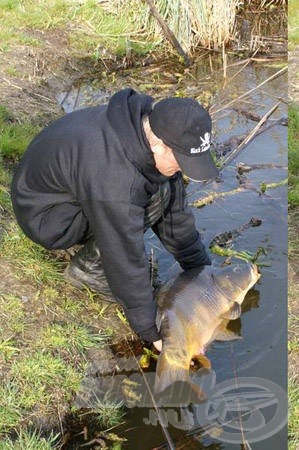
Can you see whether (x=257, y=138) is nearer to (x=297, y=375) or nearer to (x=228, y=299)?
(x=228, y=299)

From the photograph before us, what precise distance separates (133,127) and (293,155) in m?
2.70

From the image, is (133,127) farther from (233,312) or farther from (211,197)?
(211,197)

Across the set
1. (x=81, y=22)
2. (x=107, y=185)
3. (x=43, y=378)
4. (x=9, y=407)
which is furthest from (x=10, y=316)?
(x=81, y=22)

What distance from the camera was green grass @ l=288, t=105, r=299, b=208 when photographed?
5.29 meters

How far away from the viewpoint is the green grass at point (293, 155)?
5293 mm

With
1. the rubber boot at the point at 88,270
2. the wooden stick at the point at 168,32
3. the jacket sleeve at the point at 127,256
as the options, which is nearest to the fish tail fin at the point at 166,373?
the jacket sleeve at the point at 127,256

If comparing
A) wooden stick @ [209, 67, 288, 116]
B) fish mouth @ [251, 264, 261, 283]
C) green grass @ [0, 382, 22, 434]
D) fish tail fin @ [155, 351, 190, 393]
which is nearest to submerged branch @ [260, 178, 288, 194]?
fish mouth @ [251, 264, 261, 283]

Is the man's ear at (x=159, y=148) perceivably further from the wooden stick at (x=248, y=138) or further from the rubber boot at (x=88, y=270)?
the wooden stick at (x=248, y=138)

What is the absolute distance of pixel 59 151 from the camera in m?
3.82

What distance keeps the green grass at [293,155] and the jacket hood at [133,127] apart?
1858 millimetres

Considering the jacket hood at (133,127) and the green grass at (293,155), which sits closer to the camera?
the jacket hood at (133,127)

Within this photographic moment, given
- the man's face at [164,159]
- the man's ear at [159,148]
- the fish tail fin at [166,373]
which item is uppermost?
the man's ear at [159,148]

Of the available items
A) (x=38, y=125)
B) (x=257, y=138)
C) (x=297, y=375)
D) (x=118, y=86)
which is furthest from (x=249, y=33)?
(x=297, y=375)

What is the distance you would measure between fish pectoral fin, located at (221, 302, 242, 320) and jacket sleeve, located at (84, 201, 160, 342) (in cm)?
61
